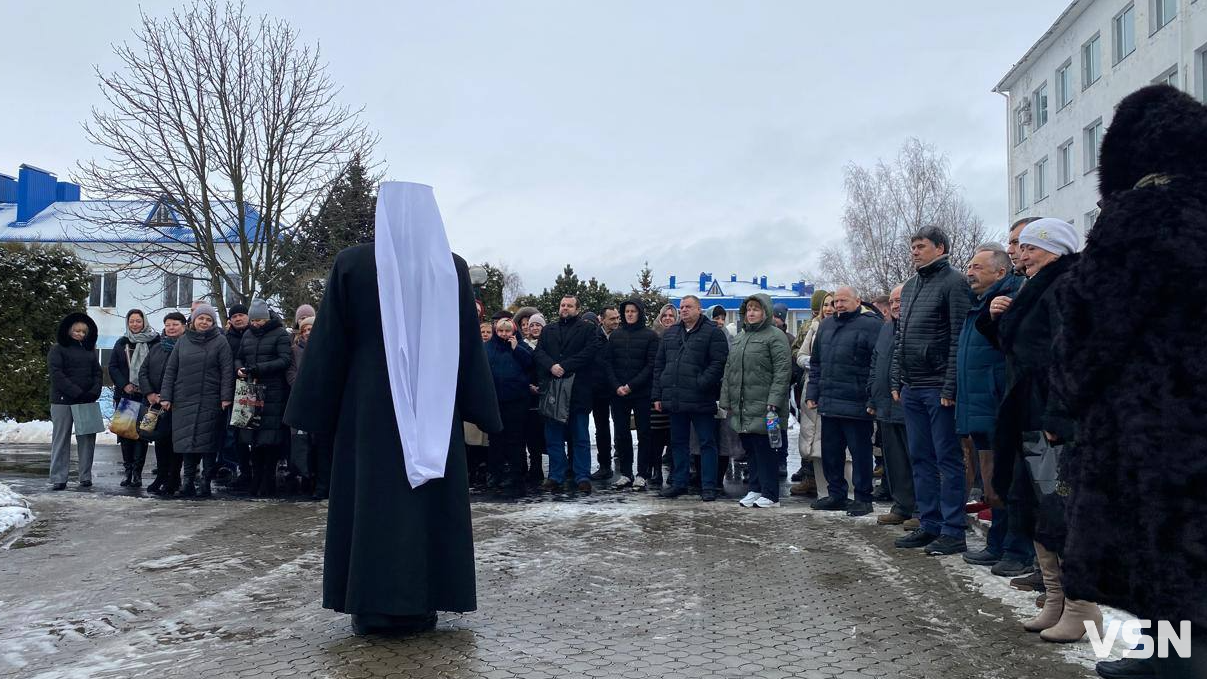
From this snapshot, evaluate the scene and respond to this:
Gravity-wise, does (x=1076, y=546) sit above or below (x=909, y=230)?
below

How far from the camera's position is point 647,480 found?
11.8 m

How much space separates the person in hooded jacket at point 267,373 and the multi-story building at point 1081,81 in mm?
21095

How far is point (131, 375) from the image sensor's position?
1189cm

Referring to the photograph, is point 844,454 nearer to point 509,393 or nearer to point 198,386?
point 509,393

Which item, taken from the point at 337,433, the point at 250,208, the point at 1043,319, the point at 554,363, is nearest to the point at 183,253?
the point at 250,208

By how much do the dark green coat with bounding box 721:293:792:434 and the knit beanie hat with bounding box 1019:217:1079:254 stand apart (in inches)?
180

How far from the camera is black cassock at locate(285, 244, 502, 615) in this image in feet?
15.8

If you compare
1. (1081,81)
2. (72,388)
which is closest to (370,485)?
(72,388)

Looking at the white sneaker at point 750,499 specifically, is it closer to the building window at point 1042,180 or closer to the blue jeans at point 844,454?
the blue jeans at point 844,454

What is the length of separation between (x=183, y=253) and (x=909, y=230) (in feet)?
104

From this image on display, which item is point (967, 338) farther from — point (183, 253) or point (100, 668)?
point (183, 253)

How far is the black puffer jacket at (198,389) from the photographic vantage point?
1058 cm

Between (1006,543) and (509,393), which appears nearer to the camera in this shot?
(1006,543)

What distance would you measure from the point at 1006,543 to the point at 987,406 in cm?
102
